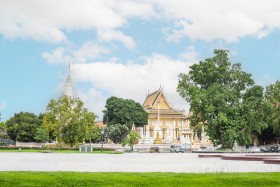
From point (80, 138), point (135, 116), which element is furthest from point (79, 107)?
point (135, 116)

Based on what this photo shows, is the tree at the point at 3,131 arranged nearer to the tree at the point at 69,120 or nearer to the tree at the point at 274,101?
the tree at the point at 69,120

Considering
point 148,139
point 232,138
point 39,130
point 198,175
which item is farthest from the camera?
point 148,139

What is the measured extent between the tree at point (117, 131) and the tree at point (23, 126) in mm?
13582

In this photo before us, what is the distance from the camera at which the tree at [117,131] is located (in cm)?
8081

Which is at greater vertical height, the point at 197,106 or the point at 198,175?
the point at 197,106

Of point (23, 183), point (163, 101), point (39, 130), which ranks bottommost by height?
point (23, 183)

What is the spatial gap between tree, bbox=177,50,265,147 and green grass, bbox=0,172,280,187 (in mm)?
33291

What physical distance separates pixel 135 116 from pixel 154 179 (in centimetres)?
7592

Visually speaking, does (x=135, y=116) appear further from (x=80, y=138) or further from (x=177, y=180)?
(x=177, y=180)

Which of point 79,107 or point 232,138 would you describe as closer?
point 232,138

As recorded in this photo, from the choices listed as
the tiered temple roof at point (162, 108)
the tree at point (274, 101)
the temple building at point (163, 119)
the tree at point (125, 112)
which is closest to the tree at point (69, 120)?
the tree at point (274, 101)

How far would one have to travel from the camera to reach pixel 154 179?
12555 mm

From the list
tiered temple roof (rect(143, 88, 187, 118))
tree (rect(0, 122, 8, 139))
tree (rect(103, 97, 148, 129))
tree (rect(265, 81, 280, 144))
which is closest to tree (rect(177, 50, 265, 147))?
tree (rect(265, 81, 280, 144))

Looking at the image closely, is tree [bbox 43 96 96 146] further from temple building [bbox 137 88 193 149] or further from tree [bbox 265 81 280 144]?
temple building [bbox 137 88 193 149]
